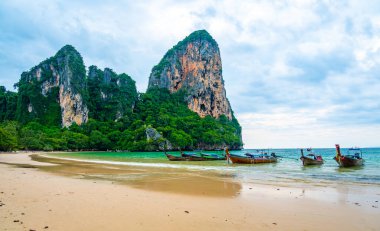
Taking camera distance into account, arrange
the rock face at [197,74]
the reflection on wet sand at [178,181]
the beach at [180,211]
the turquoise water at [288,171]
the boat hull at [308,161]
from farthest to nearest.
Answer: the rock face at [197,74] < the boat hull at [308,161] < the turquoise water at [288,171] < the reflection on wet sand at [178,181] < the beach at [180,211]

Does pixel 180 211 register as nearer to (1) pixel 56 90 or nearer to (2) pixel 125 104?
(2) pixel 125 104

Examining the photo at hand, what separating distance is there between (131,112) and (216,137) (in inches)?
1559

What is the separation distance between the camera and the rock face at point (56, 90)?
356ft

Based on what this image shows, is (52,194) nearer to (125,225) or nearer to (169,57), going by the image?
(125,225)

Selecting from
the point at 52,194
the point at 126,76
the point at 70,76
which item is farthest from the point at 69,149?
the point at 52,194

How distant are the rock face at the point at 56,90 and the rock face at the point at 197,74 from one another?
143 ft

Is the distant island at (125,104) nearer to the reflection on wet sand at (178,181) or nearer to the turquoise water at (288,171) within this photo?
the turquoise water at (288,171)

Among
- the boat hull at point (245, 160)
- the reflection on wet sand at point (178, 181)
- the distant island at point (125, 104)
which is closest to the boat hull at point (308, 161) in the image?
the boat hull at point (245, 160)

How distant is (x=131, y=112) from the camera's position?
4678 inches

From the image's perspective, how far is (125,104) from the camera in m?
120

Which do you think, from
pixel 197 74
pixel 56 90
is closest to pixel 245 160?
pixel 197 74

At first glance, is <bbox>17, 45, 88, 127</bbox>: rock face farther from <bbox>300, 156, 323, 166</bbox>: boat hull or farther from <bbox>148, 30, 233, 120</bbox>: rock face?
<bbox>300, 156, 323, 166</bbox>: boat hull

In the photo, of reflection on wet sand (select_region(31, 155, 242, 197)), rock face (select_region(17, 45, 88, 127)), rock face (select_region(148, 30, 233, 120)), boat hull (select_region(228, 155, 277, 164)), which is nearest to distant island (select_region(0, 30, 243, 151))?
rock face (select_region(17, 45, 88, 127))

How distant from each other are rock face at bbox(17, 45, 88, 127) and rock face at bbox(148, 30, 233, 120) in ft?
143
